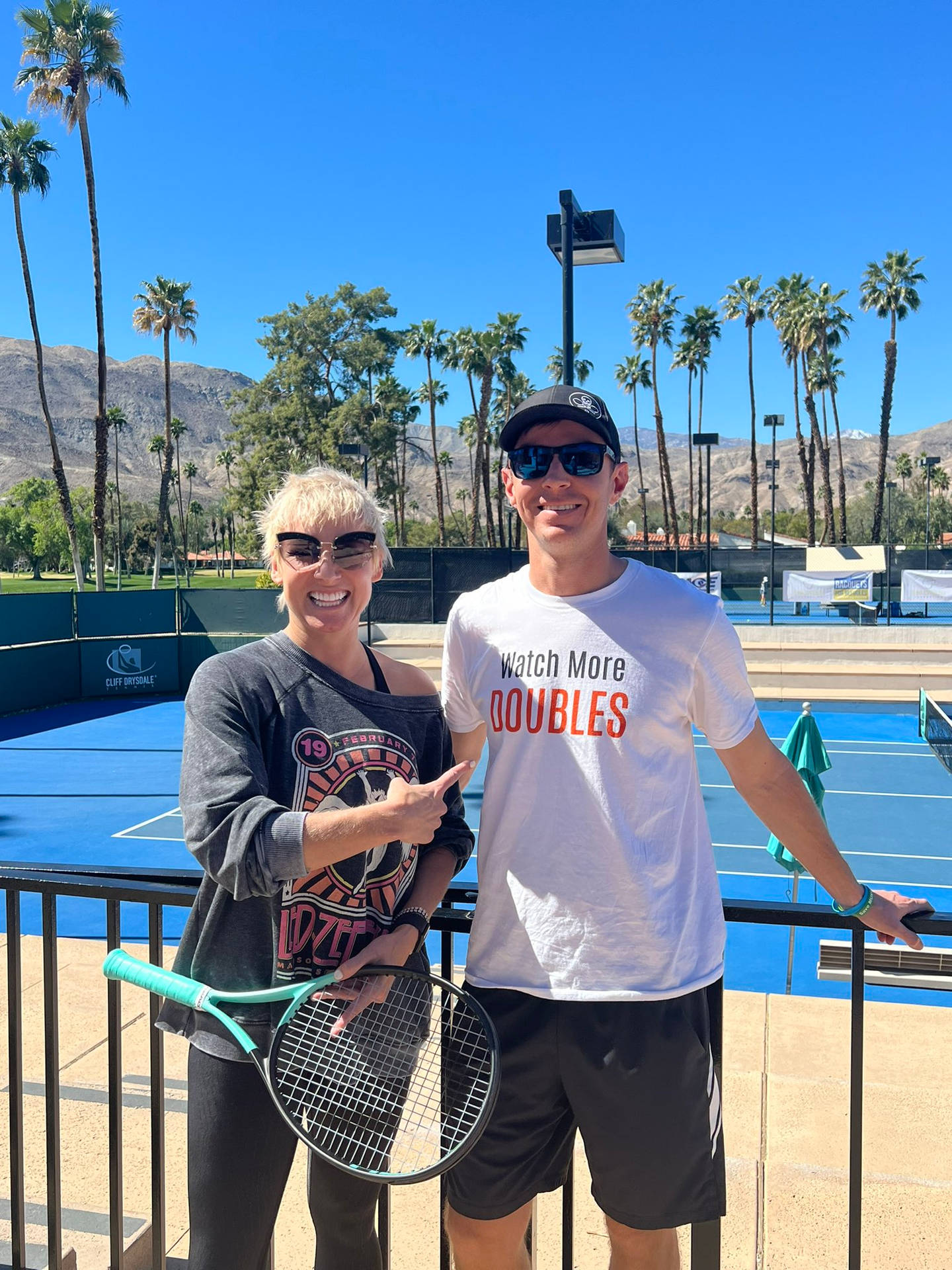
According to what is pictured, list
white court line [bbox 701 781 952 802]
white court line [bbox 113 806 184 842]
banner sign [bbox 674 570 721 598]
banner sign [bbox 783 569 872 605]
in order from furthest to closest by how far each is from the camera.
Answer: banner sign [bbox 674 570 721 598] → banner sign [bbox 783 569 872 605] → white court line [bbox 701 781 952 802] → white court line [bbox 113 806 184 842]

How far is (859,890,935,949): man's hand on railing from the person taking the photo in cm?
203

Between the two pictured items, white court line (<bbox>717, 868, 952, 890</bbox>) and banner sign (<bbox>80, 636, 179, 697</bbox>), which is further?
banner sign (<bbox>80, 636, 179, 697</bbox>)

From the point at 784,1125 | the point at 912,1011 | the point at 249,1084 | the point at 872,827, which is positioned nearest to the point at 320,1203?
the point at 249,1084

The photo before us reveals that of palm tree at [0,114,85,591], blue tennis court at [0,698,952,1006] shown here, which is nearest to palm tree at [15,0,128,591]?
palm tree at [0,114,85,591]

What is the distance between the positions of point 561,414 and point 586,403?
0.25 ft

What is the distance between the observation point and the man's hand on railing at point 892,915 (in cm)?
203

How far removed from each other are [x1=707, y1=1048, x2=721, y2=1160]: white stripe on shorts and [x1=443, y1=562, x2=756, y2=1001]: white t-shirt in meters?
0.17

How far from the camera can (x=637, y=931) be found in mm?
1910

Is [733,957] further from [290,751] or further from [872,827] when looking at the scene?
[290,751]

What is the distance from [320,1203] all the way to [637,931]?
837mm

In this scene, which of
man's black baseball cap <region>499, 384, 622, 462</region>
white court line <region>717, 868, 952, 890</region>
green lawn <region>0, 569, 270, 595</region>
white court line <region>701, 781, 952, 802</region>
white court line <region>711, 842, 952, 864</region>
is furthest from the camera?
green lawn <region>0, 569, 270, 595</region>

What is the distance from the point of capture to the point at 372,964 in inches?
71.4

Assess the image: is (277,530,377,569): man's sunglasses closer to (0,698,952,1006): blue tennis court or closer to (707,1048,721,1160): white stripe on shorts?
(707,1048,721,1160): white stripe on shorts

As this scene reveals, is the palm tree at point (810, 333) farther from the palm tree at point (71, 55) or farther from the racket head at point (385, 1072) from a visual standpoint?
the racket head at point (385, 1072)
